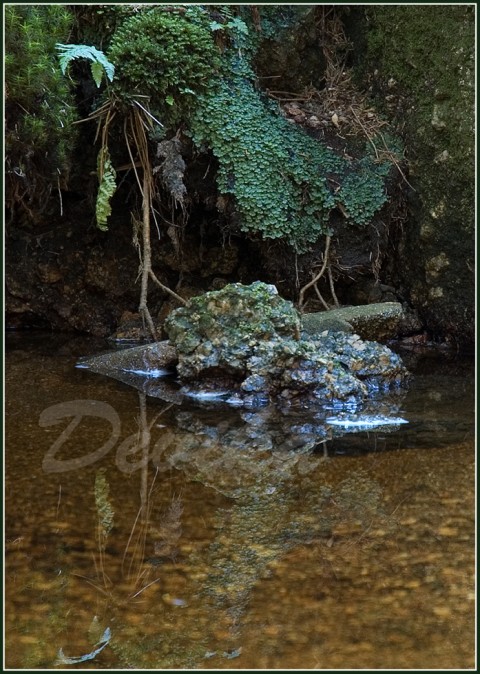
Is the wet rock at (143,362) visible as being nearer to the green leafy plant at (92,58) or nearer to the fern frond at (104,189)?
the fern frond at (104,189)

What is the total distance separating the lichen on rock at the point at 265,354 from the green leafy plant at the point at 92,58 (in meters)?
1.93

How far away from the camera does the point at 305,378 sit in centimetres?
513

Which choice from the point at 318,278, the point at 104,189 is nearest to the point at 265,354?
the point at 318,278

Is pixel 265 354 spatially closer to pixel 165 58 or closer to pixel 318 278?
pixel 318 278

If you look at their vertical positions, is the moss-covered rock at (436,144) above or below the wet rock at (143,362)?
above

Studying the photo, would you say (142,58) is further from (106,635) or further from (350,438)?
(106,635)

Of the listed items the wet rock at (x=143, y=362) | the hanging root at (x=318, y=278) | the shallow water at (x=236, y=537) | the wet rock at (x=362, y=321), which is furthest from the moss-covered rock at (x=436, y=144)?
the wet rock at (x=143, y=362)

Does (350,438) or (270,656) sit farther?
(350,438)

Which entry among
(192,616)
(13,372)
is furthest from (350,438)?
(13,372)

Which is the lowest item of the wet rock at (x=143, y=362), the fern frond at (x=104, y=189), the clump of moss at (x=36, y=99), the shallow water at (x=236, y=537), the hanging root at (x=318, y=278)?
the shallow water at (x=236, y=537)

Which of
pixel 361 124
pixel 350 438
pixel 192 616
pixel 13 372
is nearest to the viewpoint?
pixel 192 616

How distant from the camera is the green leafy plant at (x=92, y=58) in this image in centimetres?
540

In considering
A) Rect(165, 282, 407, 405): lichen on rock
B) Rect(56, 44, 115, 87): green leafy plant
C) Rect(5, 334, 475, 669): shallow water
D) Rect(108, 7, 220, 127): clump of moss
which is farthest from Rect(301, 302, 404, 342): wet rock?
Rect(56, 44, 115, 87): green leafy plant

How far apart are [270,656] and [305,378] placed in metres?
2.99
